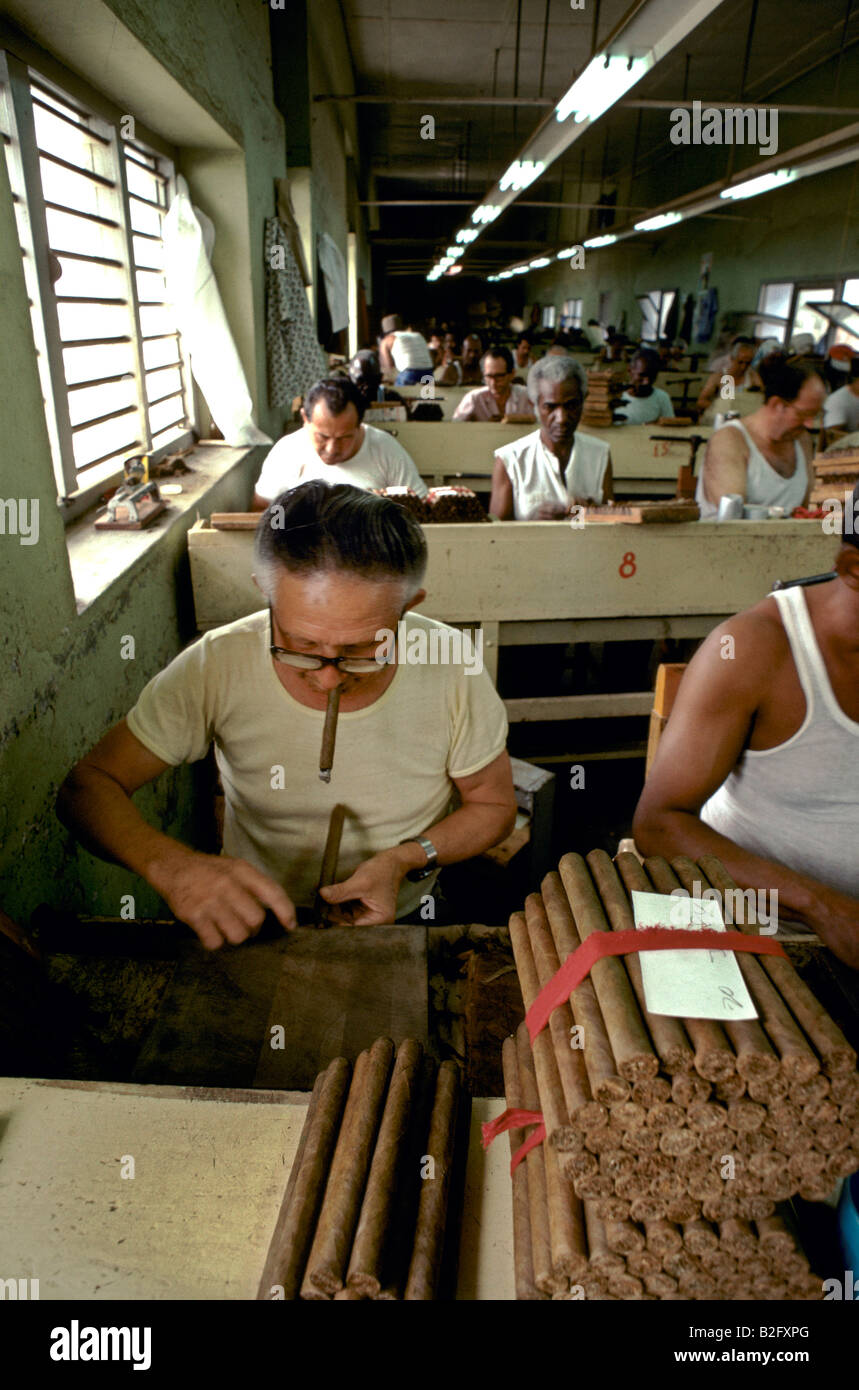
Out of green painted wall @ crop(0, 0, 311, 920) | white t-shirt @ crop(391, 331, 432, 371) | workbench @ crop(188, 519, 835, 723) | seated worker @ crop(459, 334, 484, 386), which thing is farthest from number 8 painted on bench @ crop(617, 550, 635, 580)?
seated worker @ crop(459, 334, 484, 386)

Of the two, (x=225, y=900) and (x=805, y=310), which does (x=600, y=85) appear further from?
(x=805, y=310)

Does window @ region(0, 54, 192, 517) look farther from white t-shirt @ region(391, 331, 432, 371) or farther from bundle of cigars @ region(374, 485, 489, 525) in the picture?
white t-shirt @ region(391, 331, 432, 371)

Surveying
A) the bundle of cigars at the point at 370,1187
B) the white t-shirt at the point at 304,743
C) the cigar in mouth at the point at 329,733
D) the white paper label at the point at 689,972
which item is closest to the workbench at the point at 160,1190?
the bundle of cigars at the point at 370,1187

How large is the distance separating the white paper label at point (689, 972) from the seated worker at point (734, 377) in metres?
8.24

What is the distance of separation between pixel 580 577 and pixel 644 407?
15.0 ft

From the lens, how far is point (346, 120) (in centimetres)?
1035

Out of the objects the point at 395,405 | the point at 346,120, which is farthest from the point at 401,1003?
the point at 346,120

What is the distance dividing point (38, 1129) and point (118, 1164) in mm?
117

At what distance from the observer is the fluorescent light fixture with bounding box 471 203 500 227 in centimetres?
822

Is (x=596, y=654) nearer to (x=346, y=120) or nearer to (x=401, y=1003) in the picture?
(x=401, y=1003)

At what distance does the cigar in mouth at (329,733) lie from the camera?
1608 mm

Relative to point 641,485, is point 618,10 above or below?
above

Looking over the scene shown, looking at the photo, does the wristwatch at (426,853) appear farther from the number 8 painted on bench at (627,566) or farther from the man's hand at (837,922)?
the number 8 painted on bench at (627,566)
